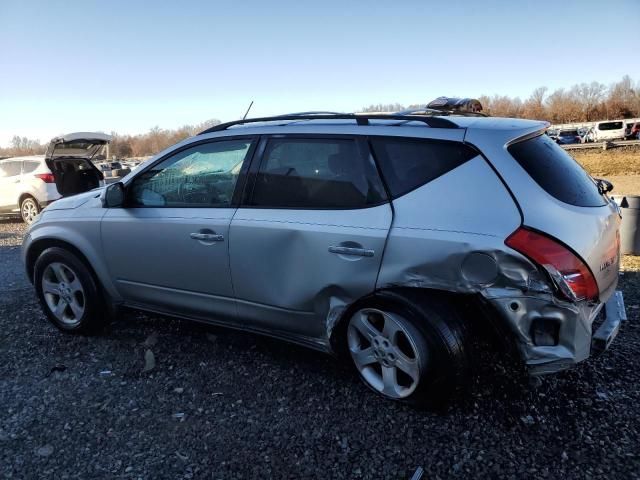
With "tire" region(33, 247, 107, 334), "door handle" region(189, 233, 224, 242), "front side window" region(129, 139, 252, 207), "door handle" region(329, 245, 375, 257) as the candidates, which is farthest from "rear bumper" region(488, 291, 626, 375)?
"tire" region(33, 247, 107, 334)

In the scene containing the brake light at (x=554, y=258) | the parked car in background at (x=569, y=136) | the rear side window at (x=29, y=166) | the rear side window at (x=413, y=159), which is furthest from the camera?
the parked car in background at (x=569, y=136)

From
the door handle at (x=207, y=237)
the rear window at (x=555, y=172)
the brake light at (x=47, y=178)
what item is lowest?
the door handle at (x=207, y=237)

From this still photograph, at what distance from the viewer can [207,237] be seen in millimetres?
3266

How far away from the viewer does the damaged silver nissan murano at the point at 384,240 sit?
7.99 ft

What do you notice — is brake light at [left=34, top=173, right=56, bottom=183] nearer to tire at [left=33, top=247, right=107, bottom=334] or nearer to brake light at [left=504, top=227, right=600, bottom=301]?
tire at [left=33, top=247, right=107, bottom=334]

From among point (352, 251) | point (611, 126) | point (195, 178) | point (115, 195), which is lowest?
point (352, 251)

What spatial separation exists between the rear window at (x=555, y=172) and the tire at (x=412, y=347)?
791 mm

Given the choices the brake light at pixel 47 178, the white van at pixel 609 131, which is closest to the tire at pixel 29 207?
the brake light at pixel 47 178

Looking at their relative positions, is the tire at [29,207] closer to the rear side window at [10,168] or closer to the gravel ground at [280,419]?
the rear side window at [10,168]

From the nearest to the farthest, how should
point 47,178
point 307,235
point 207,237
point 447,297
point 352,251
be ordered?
point 447,297, point 352,251, point 307,235, point 207,237, point 47,178

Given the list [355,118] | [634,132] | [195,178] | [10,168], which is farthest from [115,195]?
[634,132]

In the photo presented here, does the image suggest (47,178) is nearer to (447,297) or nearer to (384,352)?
(384,352)

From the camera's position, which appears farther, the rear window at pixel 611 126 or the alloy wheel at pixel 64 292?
the rear window at pixel 611 126

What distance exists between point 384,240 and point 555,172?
3.23 ft
